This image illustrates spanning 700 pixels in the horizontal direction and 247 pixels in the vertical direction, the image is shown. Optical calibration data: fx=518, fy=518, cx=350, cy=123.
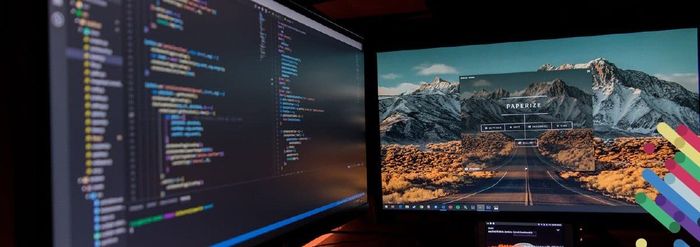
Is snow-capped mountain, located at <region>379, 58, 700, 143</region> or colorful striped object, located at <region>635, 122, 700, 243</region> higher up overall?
snow-capped mountain, located at <region>379, 58, 700, 143</region>

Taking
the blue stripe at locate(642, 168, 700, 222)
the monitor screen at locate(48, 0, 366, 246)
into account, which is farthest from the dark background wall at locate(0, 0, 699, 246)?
the blue stripe at locate(642, 168, 700, 222)

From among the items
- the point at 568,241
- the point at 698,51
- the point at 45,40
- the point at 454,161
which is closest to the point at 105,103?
the point at 45,40

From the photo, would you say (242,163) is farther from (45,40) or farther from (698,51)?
(698,51)

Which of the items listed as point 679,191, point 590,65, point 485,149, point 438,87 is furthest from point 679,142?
point 438,87

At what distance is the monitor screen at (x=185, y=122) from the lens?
0.45m

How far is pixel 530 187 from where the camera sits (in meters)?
1.01

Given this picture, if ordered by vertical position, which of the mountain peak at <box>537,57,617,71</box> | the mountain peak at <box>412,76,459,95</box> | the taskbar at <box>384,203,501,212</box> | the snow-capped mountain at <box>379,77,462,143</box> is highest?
the mountain peak at <box>537,57,617,71</box>

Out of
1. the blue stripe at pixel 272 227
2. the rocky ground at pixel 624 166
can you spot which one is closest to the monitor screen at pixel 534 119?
the rocky ground at pixel 624 166

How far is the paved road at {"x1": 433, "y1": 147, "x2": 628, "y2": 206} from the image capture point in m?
0.99

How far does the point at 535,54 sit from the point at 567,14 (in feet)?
0.74

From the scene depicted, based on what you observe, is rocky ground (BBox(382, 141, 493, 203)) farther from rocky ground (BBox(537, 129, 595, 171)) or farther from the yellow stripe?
the yellow stripe

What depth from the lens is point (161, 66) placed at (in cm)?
54

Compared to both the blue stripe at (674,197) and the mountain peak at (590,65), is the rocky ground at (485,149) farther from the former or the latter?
the blue stripe at (674,197)

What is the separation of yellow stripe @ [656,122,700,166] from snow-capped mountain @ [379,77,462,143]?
0.37 m
